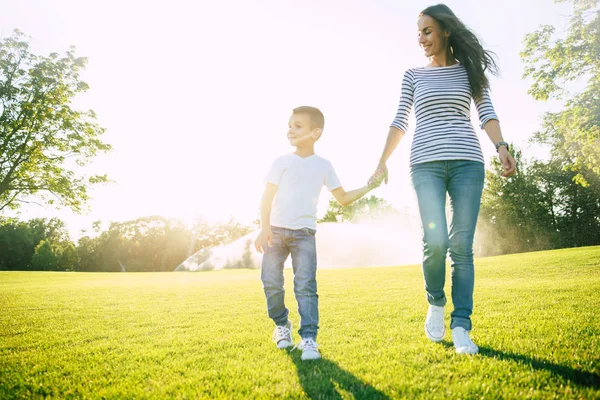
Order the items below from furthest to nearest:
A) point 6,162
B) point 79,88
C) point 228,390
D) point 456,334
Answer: point 79,88
point 6,162
point 456,334
point 228,390

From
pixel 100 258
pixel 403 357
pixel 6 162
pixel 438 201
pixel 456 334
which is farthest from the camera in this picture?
pixel 100 258

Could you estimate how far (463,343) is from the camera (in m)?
2.77

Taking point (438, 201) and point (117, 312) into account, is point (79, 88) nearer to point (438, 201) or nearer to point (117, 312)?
point (117, 312)

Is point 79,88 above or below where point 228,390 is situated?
above

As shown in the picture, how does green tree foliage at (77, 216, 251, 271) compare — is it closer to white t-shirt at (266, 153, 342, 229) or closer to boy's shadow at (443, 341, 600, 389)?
white t-shirt at (266, 153, 342, 229)

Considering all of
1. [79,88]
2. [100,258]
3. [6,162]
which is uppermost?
[79,88]

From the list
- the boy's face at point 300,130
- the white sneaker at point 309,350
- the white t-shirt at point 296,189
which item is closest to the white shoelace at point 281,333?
the white sneaker at point 309,350

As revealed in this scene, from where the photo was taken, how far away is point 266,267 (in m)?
3.29

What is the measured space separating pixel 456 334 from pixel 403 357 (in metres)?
0.53

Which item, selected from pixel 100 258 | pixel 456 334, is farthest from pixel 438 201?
pixel 100 258

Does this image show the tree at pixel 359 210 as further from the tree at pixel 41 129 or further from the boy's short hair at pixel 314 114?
the boy's short hair at pixel 314 114

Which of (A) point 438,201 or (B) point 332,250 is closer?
(A) point 438,201

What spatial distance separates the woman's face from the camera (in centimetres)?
340

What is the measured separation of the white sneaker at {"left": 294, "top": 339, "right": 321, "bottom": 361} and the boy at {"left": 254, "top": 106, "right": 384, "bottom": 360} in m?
0.14
